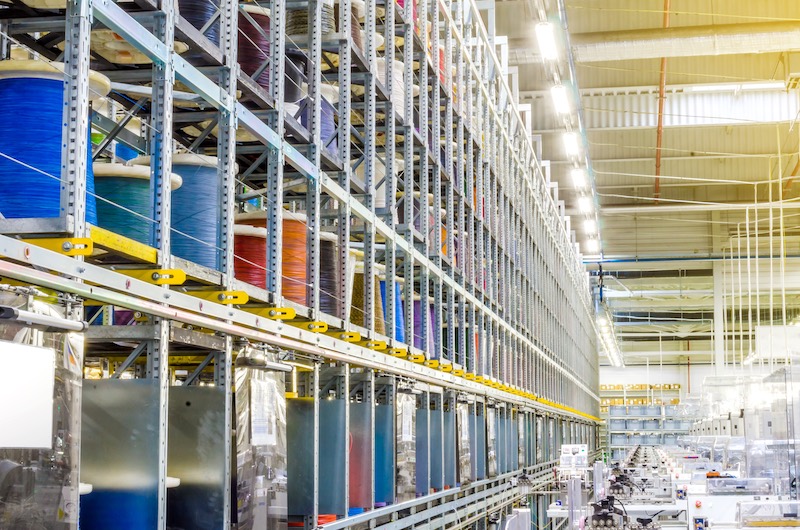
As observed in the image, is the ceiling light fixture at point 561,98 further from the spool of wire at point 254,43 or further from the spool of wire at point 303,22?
the spool of wire at point 254,43

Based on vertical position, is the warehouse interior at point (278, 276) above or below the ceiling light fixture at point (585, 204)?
below

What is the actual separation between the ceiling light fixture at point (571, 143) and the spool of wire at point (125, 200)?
20332mm

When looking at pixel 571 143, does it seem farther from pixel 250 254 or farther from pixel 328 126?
pixel 250 254

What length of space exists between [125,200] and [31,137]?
3.79 feet

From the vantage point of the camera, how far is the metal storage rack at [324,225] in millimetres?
6254

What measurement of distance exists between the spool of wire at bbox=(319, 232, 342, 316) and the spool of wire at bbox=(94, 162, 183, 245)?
137 inches

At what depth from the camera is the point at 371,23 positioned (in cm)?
1158

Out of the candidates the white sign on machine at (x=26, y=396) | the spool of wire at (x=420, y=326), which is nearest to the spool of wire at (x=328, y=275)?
the spool of wire at (x=420, y=326)

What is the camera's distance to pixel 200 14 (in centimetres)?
780

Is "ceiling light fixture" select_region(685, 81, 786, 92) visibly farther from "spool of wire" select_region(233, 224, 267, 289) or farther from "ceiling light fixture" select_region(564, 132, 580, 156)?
"spool of wire" select_region(233, 224, 267, 289)

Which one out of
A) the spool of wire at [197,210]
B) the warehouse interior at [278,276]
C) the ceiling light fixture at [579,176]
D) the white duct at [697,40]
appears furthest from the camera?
the ceiling light fixture at [579,176]

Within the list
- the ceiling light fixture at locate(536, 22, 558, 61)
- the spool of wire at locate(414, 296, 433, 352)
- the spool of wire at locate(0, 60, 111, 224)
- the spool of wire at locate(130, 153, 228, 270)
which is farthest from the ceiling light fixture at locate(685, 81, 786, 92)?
the spool of wire at locate(0, 60, 111, 224)

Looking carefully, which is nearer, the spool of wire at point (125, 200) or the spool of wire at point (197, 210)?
the spool of wire at point (125, 200)

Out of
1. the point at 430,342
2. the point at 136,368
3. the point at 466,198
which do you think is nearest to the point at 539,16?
the point at 466,198
